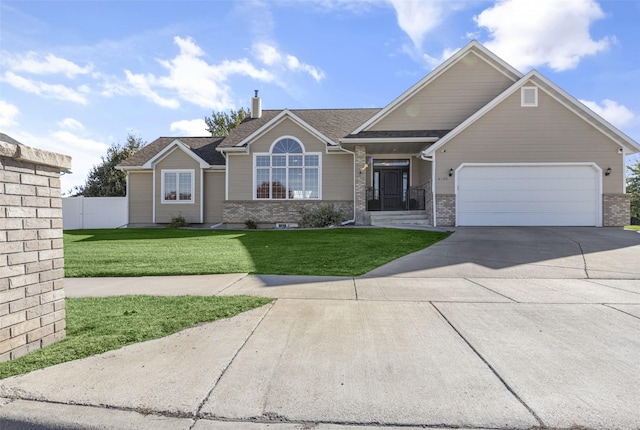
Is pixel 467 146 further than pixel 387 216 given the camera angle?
No

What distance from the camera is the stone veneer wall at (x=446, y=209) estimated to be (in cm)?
1424

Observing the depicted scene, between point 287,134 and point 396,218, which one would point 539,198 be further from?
point 287,134

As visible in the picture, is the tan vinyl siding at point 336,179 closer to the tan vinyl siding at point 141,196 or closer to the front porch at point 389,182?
the front porch at point 389,182

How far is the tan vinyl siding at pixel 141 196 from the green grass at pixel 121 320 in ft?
51.9

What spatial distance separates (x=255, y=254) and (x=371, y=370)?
6897mm

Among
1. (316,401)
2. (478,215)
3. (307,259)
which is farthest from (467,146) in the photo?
(316,401)

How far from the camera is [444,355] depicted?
3.27 metres

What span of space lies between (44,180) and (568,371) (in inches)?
204

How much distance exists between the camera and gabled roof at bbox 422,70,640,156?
13.6 metres

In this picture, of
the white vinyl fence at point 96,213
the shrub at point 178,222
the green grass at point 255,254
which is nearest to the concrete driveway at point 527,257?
the green grass at point 255,254

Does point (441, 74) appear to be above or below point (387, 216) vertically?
above

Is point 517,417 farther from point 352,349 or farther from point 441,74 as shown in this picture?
point 441,74

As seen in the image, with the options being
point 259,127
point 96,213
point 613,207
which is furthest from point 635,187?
point 96,213

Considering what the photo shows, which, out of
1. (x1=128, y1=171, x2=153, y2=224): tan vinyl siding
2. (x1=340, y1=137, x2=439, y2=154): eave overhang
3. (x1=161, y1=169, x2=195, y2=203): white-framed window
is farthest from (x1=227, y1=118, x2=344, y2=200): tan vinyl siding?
(x1=128, y1=171, x2=153, y2=224): tan vinyl siding
